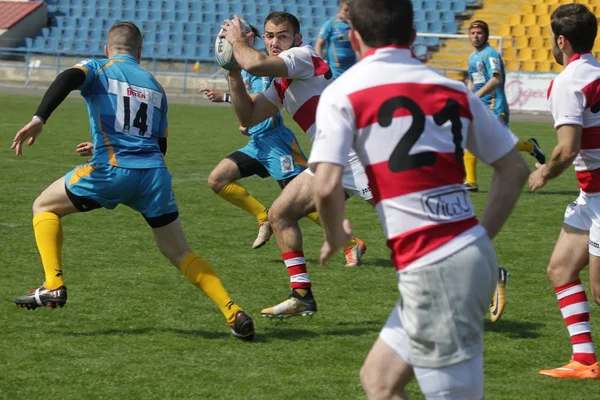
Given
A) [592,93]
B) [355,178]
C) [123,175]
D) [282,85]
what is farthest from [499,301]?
[123,175]

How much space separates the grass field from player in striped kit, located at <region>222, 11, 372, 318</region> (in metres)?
0.23

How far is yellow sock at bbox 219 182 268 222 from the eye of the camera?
29.7 ft

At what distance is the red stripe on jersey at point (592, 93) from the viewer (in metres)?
4.94

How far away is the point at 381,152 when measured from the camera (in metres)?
3.14

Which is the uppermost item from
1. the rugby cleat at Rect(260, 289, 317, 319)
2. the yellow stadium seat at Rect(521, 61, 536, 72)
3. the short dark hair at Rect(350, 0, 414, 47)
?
the short dark hair at Rect(350, 0, 414, 47)

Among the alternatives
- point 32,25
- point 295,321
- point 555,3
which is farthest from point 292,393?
point 32,25

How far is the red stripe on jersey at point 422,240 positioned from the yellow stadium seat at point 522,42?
1067 inches

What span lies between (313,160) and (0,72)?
3155 centimetres

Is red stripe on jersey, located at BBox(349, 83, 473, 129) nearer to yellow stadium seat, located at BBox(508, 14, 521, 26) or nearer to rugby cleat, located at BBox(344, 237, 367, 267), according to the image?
rugby cleat, located at BBox(344, 237, 367, 267)

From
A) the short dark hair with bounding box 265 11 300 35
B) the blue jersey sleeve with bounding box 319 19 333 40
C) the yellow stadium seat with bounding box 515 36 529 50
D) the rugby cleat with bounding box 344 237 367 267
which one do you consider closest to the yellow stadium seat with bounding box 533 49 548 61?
the yellow stadium seat with bounding box 515 36 529 50

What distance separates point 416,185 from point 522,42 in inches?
1084

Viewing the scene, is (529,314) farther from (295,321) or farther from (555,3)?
(555,3)

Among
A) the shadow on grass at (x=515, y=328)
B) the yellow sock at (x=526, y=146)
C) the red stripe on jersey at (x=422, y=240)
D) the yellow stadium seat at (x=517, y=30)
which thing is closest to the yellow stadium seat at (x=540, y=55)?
the yellow stadium seat at (x=517, y=30)

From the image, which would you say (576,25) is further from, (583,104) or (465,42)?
(465,42)
